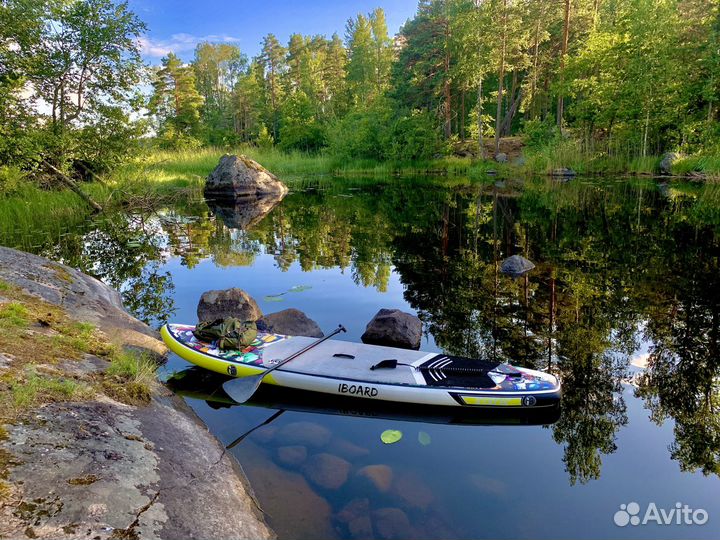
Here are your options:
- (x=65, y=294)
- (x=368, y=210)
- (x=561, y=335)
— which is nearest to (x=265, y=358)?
(x=65, y=294)

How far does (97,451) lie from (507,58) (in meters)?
41.0

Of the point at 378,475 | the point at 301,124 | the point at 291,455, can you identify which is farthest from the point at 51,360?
the point at 301,124

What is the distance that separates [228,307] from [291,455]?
379cm

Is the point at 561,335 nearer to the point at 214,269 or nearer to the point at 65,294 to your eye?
the point at 65,294

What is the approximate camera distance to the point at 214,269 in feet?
38.2

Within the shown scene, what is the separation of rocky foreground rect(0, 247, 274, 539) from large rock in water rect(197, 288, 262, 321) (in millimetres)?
2350

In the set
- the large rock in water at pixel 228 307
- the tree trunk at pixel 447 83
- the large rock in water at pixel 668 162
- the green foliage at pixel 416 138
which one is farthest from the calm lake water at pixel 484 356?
the tree trunk at pixel 447 83

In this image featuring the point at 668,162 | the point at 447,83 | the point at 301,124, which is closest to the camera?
the point at 668,162

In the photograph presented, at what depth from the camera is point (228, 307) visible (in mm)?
7680

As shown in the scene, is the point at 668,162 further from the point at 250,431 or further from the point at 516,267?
the point at 250,431

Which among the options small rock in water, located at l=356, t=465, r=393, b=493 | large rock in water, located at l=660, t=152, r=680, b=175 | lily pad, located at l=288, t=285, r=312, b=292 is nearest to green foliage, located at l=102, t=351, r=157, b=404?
small rock in water, located at l=356, t=465, r=393, b=493

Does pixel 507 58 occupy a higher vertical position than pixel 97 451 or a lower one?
higher

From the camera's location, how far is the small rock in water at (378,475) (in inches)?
155

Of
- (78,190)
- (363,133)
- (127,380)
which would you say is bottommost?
(127,380)
